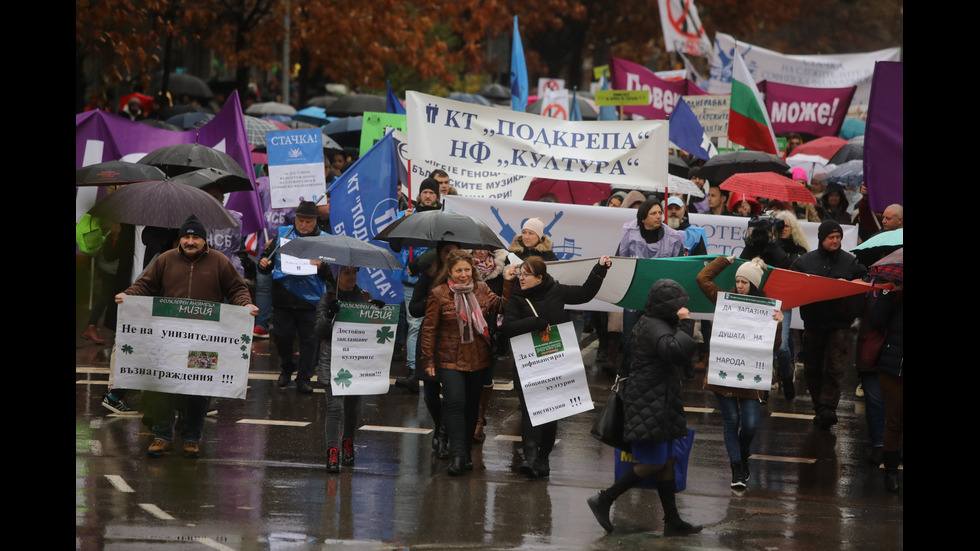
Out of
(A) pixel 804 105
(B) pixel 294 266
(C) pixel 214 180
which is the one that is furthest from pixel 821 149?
(C) pixel 214 180

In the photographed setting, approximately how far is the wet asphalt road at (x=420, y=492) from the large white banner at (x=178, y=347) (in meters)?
0.55

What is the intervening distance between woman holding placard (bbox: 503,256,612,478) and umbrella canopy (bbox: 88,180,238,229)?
250 centimetres

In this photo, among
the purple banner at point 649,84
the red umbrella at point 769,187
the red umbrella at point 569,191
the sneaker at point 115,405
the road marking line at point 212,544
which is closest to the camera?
the road marking line at point 212,544

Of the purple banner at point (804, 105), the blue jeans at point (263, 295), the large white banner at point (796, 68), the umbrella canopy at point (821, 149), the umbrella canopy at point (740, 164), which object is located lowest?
the blue jeans at point (263, 295)

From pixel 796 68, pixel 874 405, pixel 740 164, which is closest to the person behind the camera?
pixel 874 405

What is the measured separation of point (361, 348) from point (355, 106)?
1426 centimetres

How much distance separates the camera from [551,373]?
28.5ft

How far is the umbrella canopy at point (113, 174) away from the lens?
1072 cm

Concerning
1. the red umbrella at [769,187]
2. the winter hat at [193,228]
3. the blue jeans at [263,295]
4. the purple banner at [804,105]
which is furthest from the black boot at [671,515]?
the purple banner at [804,105]

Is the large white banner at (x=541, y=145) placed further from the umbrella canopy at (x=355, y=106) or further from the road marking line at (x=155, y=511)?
the umbrella canopy at (x=355, y=106)

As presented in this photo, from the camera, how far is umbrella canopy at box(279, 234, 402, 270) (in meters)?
8.35

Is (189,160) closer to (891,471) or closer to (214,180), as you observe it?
(214,180)

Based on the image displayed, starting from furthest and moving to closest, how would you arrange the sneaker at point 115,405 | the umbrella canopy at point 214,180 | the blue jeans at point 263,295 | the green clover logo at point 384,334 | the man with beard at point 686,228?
the blue jeans at point 263,295, the man with beard at point 686,228, the umbrella canopy at point 214,180, the sneaker at point 115,405, the green clover logo at point 384,334

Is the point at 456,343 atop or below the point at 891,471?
atop
